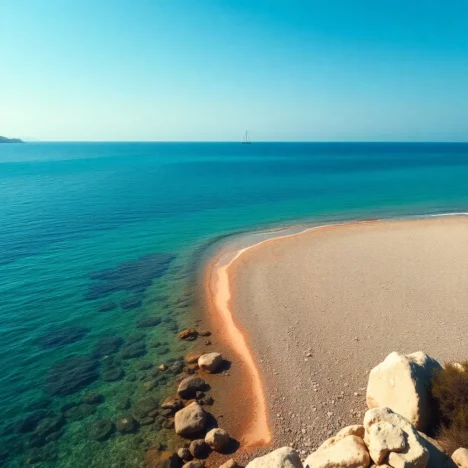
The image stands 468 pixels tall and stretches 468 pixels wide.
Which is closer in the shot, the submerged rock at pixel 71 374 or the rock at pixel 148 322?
the submerged rock at pixel 71 374

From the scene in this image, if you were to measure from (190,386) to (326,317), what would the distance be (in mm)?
9482

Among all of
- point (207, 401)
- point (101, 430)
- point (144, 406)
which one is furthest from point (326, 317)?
point (101, 430)

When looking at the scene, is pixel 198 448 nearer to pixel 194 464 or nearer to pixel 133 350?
pixel 194 464

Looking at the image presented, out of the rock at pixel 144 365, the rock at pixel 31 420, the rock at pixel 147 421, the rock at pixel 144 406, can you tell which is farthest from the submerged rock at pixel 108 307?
the rock at pixel 147 421

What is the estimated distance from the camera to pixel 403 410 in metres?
12.0

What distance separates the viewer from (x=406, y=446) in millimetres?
9266

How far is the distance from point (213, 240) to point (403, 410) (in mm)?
28394

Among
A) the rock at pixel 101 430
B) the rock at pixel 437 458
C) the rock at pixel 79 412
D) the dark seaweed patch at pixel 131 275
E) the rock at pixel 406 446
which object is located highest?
the rock at pixel 406 446

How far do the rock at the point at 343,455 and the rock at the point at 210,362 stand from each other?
7.59 m

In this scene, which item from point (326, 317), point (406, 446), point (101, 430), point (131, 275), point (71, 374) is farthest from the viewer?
point (131, 275)

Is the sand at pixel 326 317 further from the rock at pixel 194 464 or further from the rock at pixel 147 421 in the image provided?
the rock at pixel 147 421

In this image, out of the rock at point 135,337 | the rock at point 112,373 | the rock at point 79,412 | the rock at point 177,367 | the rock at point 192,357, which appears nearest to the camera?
the rock at point 79,412

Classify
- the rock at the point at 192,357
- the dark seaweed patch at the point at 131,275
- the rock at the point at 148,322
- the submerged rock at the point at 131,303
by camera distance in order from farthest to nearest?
the dark seaweed patch at the point at 131,275 < the submerged rock at the point at 131,303 < the rock at the point at 148,322 < the rock at the point at 192,357

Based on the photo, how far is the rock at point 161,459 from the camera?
12.3m
